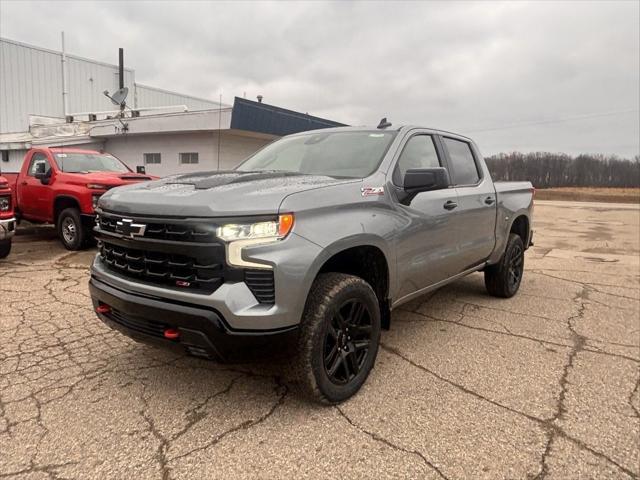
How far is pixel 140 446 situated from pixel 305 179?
190cm

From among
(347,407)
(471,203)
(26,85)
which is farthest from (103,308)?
(26,85)

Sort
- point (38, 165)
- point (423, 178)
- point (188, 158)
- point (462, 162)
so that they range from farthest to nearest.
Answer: point (188, 158)
point (38, 165)
point (462, 162)
point (423, 178)

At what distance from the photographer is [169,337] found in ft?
8.48

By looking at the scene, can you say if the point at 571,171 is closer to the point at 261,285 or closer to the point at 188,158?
the point at 188,158

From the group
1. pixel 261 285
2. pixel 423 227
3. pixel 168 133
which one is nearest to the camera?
pixel 261 285

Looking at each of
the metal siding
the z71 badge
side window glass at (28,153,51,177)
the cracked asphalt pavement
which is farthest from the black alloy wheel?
the metal siding

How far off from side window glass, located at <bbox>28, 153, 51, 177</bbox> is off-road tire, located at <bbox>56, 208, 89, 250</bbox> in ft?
3.34

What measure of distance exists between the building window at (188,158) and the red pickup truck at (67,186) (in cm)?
724

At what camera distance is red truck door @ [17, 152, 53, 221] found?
8461 millimetres

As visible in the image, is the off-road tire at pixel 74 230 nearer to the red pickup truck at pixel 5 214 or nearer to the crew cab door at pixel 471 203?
the red pickup truck at pixel 5 214

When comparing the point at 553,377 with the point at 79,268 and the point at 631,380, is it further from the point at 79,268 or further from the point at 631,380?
the point at 79,268

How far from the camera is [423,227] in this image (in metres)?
3.65

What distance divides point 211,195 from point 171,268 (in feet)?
1.57

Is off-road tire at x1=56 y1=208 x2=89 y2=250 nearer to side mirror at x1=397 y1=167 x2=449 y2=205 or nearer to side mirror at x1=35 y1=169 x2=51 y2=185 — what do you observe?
side mirror at x1=35 y1=169 x2=51 y2=185
